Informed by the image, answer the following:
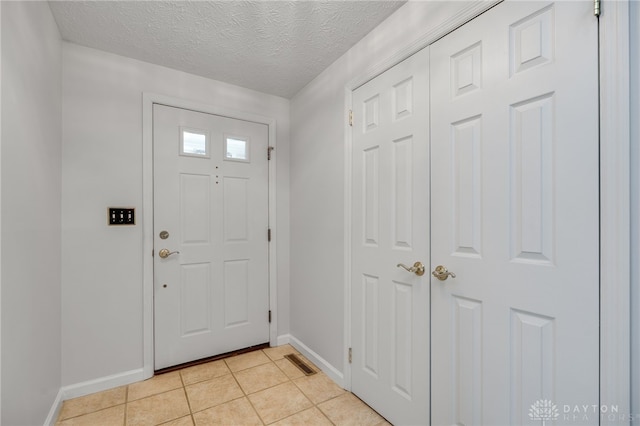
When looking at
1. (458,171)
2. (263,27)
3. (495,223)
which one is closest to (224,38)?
(263,27)

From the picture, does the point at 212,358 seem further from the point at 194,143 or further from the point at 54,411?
the point at 194,143

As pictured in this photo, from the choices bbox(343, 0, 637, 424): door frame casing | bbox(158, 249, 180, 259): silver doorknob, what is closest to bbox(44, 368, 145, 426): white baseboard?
bbox(158, 249, 180, 259): silver doorknob

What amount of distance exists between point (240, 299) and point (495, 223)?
216 cm

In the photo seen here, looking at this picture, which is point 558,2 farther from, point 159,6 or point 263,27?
point 159,6

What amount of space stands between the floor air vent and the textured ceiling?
242 cm

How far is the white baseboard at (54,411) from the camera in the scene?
1.61 m

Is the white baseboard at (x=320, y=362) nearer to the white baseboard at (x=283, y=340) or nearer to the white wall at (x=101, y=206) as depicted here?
the white baseboard at (x=283, y=340)

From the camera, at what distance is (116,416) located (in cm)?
175

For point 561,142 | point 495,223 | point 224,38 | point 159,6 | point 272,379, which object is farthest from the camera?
point 272,379

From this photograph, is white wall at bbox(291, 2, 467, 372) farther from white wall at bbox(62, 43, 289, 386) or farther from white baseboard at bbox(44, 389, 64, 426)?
white baseboard at bbox(44, 389, 64, 426)

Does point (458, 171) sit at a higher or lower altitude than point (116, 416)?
higher

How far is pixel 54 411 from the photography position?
170cm

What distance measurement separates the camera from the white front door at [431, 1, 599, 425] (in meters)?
0.98

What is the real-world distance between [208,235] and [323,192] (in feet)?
3.48
